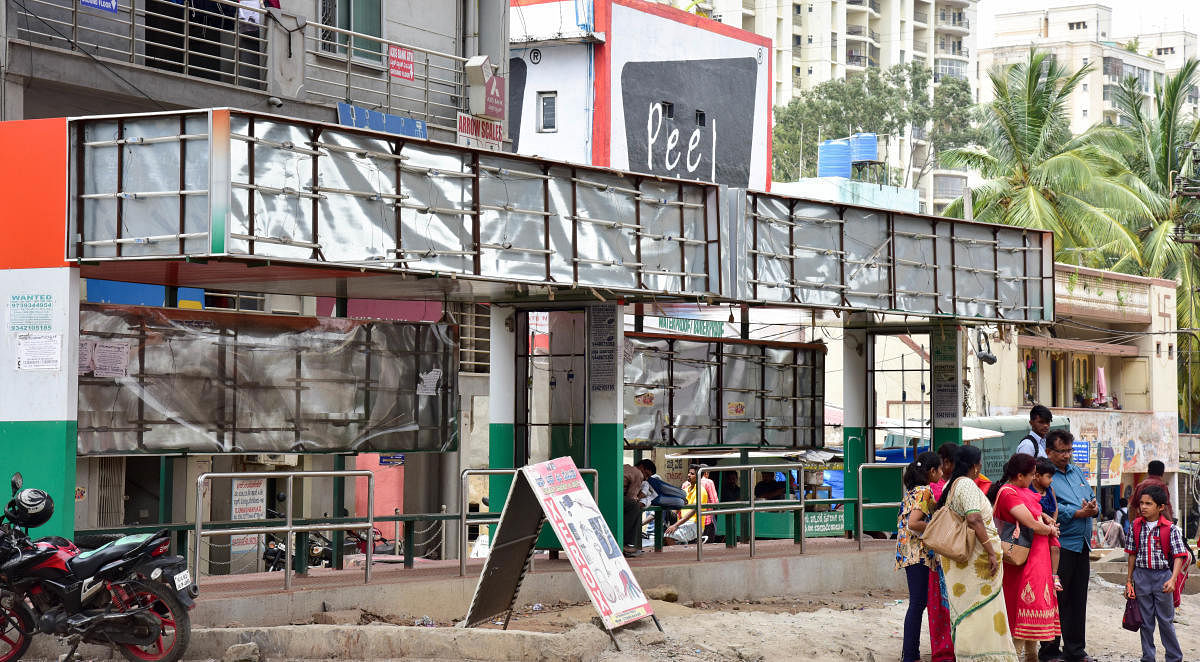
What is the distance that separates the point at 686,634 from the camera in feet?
36.4

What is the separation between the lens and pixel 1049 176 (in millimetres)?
36219

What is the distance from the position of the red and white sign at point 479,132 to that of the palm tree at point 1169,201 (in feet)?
70.9

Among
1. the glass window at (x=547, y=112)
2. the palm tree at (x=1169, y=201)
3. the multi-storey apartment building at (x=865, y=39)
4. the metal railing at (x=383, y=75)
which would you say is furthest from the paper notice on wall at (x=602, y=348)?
the multi-storey apartment building at (x=865, y=39)

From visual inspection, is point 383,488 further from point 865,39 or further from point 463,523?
point 865,39

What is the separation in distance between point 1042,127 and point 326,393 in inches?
1123

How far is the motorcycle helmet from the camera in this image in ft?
31.3

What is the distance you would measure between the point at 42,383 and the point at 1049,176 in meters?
30.4

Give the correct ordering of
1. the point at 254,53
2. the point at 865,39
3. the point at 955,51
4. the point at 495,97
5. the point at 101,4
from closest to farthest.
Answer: the point at 101,4
the point at 254,53
the point at 495,97
the point at 865,39
the point at 955,51

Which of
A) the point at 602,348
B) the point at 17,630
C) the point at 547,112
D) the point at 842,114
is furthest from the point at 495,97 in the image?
the point at 842,114

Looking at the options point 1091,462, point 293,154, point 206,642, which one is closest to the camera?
point 206,642

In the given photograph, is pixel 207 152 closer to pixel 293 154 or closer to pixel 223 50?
pixel 293 154

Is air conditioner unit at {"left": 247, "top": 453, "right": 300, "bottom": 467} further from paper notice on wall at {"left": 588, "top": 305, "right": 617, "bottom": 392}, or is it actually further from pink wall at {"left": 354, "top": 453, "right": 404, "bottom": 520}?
paper notice on wall at {"left": 588, "top": 305, "right": 617, "bottom": 392}

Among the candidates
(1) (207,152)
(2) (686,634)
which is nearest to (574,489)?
(2) (686,634)

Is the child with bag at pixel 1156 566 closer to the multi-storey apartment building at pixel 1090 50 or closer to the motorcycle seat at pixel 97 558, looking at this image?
the motorcycle seat at pixel 97 558
